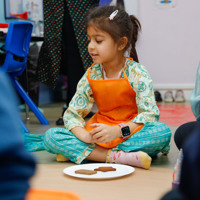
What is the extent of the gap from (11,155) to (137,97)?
4.27 ft

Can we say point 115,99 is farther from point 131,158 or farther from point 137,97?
point 131,158

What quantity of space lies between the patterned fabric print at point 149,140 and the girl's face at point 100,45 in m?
0.35

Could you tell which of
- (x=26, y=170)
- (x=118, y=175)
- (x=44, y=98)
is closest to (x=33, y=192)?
(x=26, y=170)

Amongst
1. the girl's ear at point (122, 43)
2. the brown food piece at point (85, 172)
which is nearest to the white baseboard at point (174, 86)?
the girl's ear at point (122, 43)

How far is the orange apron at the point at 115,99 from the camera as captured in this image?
1.68 metres

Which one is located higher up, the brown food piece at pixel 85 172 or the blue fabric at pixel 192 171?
the blue fabric at pixel 192 171

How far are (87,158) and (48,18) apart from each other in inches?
54.5

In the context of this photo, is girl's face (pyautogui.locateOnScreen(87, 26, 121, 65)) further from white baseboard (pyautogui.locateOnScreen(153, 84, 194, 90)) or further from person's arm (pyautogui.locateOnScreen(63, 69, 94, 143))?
white baseboard (pyautogui.locateOnScreen(153, 84, 194, 90))

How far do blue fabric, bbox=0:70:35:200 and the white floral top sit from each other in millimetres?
1235

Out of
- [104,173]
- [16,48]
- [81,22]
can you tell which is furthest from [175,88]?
[104,173]

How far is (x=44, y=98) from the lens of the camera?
4.52 m

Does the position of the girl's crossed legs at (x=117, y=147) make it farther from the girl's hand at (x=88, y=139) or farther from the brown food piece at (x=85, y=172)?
the brown food piece at (x=85, y=172)

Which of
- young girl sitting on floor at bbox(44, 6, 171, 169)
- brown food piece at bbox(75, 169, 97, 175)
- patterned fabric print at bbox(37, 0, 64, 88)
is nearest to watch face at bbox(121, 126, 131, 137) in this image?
young girl sitting on floor at bbox(44, 6, 171, 169)

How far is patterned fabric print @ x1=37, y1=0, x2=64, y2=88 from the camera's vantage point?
2.64 m
